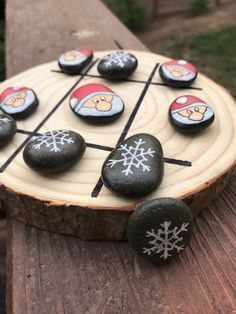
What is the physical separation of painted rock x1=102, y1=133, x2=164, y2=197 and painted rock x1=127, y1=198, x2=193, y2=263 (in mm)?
52

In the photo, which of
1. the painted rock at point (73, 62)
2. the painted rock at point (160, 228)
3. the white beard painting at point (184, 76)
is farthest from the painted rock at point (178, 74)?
the painted rock at point (160, 228)

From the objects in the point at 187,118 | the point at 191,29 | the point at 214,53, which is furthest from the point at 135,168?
the point at 191,29

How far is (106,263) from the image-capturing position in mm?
896

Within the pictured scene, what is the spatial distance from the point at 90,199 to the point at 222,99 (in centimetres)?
55

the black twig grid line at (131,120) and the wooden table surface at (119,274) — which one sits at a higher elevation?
the black twig grid line at (131,120)

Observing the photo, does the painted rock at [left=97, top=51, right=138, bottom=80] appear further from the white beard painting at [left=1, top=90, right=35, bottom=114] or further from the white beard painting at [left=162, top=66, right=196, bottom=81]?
the white beard painting at [left=1, top=90, right=35, bottom=114]

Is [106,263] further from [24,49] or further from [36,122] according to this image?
[24,49]

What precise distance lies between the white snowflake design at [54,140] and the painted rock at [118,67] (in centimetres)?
37

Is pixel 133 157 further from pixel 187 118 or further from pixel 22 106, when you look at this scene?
pixel 22 106

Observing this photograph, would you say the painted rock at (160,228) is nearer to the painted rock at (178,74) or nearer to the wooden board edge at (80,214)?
the wooden board edge at (80,214)

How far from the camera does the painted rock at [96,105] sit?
1.09 m

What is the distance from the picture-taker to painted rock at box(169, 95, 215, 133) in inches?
40.6

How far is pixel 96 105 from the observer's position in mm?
1108

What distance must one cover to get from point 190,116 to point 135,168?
0.25 metres
